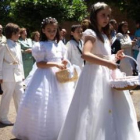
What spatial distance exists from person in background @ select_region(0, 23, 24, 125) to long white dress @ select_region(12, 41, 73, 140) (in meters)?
1.15

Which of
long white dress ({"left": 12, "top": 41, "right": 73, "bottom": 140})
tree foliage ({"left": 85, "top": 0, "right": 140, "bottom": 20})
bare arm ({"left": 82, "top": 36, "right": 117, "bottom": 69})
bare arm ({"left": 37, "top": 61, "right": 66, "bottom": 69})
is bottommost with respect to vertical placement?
long white dress ({"left": 12, "top": 41, "right": 73, "bottom": 140})

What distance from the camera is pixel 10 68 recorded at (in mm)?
6059

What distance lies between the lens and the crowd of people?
360cm

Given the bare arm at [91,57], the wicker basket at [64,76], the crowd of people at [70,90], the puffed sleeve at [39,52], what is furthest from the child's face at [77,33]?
the bare arm at [91,57]

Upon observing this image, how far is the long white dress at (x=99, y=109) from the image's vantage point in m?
3.59

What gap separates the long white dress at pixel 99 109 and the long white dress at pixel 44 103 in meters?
1.01

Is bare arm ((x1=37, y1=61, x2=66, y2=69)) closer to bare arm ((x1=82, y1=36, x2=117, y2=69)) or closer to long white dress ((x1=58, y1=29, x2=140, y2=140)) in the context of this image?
long white dress ((x1=58, y1=29, x2=140, y2=140))

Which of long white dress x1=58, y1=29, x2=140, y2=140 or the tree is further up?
the tree

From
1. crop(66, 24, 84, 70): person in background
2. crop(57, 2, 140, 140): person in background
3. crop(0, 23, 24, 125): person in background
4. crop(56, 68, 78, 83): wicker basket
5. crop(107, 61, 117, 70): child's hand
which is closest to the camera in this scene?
crop(107, 61, 117, 70): child's hand

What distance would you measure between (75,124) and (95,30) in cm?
101

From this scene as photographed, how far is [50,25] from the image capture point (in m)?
4.96

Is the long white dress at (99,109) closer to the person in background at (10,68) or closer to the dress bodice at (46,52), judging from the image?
the dress bodice at (46,52)

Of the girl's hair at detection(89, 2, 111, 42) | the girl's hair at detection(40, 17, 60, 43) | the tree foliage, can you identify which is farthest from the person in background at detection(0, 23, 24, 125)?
the tree foliage

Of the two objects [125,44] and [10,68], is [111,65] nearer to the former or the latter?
[10,68]
